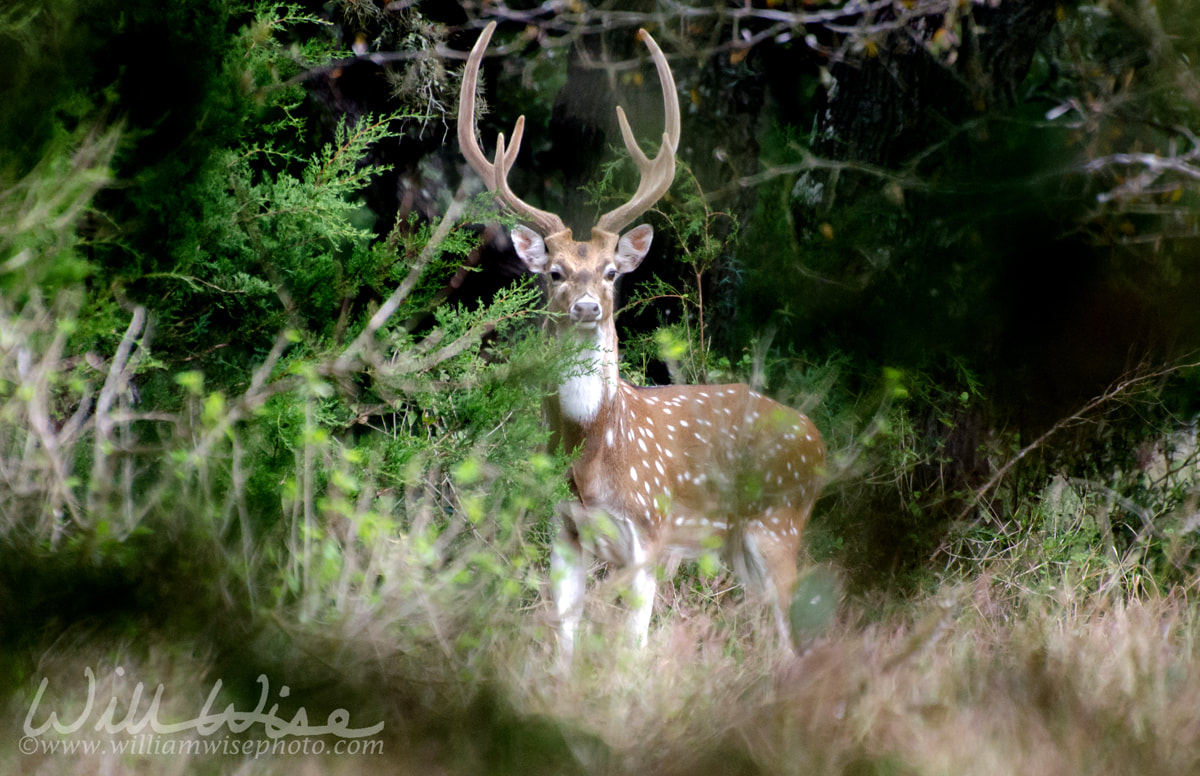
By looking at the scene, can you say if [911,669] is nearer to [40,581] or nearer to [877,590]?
[877,590]

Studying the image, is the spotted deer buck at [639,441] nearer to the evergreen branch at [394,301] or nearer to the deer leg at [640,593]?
the deer leg at [640,593]

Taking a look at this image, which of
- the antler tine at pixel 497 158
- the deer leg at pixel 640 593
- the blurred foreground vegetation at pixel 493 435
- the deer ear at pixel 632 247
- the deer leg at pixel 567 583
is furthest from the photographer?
the deer ear at pixel 632 247

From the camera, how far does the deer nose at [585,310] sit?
15.7 feet

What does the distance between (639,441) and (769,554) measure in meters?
0.72

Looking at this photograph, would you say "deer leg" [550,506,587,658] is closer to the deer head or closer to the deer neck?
the deer neck

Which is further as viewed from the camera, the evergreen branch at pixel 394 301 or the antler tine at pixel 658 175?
the antler tine at pixel 658 175

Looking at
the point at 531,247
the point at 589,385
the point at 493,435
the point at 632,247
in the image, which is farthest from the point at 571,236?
the point at 493,435

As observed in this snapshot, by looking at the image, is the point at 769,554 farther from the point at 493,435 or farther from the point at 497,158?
the point at 497,158

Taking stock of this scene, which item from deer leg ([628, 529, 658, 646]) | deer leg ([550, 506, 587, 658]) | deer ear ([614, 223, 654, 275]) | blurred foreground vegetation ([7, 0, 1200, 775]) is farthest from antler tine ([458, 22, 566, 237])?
deer leg ([628, 529, 658, 646])

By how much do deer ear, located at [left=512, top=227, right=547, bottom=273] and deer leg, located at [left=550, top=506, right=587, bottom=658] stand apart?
113cm

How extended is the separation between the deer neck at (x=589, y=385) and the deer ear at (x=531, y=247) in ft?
1.46

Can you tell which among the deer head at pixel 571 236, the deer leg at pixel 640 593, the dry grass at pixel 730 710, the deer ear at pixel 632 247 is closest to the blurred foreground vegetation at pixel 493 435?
the dry grass at pixel 730 710

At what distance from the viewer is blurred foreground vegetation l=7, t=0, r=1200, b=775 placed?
3146 millimetres

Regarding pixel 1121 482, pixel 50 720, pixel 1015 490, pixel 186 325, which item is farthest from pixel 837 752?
pixel 1121 482
